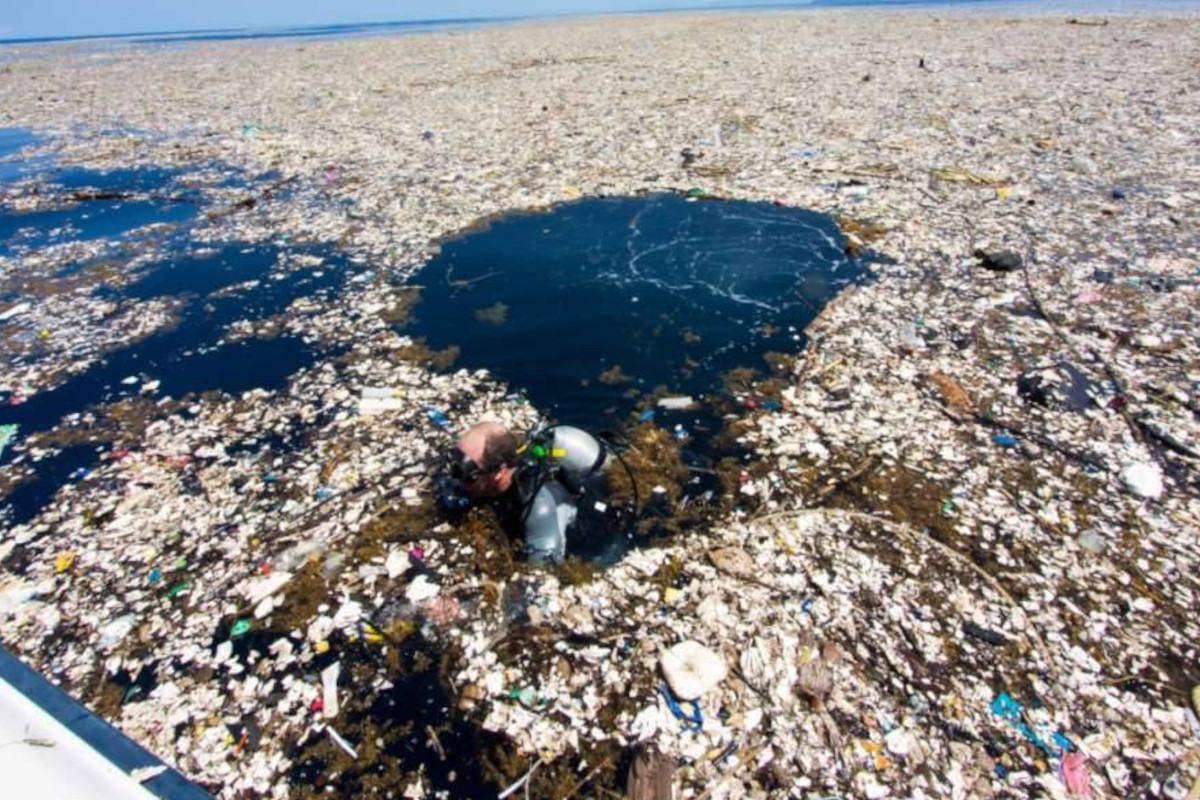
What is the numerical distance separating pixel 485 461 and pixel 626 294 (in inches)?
162

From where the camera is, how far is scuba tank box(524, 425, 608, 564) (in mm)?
4340

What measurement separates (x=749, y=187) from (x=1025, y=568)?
859 centimetres

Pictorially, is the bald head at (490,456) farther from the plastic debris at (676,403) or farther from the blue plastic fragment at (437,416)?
the plastic debris at (676,403)

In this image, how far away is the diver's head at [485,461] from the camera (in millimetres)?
4422

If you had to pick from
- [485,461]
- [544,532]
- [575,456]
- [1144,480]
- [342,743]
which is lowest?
[342,743]

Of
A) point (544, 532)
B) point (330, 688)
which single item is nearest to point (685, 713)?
point (544, 532)

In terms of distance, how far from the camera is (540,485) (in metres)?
4.36

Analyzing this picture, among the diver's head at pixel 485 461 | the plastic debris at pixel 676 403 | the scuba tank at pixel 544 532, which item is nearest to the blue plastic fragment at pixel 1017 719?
the scuba tank at pixel 544 532

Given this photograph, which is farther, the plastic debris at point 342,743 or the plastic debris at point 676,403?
the plastic debris at point 676,403

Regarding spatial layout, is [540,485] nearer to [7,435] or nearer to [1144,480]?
[1144,480]

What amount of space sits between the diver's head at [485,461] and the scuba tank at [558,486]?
0.79ft

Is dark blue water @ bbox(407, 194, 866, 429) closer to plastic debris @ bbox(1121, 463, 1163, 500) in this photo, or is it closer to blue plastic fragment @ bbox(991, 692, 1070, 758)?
plastic debris @ bbox(1121, 463, 1163, 500)

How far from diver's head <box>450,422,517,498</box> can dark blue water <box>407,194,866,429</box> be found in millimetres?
1237

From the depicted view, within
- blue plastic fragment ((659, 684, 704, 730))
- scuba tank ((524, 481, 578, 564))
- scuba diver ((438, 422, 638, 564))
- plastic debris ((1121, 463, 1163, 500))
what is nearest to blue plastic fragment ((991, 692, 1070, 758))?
blue plastic fragment ((659, 684, 704, 730))
